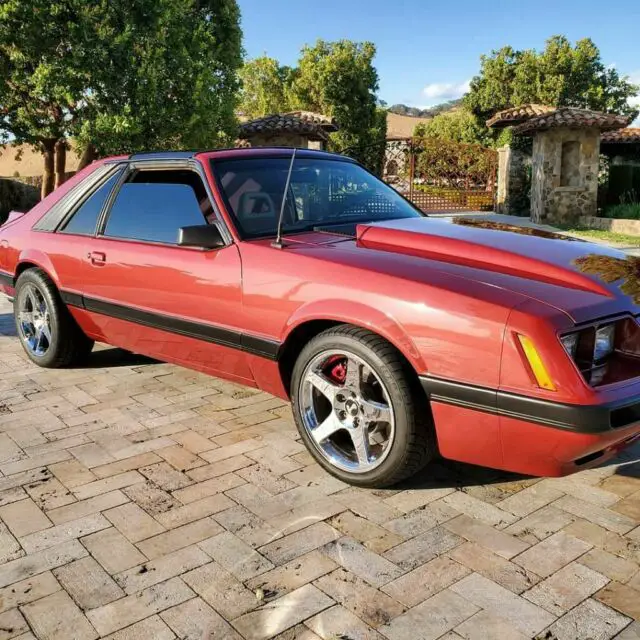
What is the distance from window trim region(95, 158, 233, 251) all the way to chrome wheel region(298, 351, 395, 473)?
932mm

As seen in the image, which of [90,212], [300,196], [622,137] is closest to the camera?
[300,196]

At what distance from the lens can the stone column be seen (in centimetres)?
2123

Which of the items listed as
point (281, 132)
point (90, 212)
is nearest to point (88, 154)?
point (281, 132)

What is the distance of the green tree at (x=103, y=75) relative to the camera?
15.5 m

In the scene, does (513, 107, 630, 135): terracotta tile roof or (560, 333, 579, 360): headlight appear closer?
(560, 333, 579, 360): headlight

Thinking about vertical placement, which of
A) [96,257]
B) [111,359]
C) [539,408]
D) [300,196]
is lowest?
[111,359]

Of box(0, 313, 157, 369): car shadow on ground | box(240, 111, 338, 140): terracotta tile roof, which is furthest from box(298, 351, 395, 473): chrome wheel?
box(240, 111, 338, 140): terracotta tile roof

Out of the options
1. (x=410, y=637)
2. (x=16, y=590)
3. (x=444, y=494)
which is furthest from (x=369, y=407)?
(x=16, y=590)

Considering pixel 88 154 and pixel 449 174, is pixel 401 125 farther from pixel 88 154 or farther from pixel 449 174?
pixel 88 154

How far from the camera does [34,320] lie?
5.20 meters

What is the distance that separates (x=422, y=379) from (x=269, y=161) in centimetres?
194

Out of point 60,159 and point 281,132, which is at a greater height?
point 281,132

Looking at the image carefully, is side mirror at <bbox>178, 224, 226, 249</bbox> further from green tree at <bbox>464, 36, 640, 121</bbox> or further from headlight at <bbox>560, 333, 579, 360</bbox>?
green tree at <bbox>464, 36, 640, 121</bbox>

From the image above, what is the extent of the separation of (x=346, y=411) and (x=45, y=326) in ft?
9.73
